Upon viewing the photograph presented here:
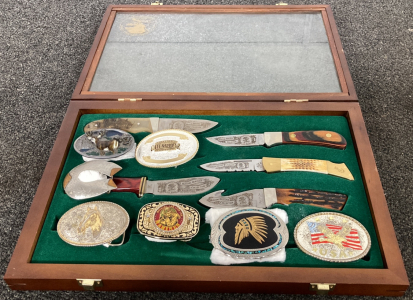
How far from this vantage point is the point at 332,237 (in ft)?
4.18

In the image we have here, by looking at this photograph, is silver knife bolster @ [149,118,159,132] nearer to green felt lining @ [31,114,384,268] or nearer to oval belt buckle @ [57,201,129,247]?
green felt lining @ [31,114,384,268]

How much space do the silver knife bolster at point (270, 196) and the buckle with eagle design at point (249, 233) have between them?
5 centimetres

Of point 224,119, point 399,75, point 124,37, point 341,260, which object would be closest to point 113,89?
point 124,37

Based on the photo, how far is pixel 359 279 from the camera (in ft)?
3.81

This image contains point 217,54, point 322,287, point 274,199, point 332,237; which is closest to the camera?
point 322,287

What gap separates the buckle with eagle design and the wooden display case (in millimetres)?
70

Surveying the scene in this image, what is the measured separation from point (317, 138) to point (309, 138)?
0.03 m

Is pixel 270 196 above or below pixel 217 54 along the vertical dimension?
below

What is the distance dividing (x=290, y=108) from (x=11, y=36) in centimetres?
203

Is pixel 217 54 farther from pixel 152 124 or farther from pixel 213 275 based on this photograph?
pixel 213 275

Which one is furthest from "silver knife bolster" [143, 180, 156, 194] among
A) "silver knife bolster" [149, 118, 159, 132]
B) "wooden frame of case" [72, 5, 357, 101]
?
"wooden frame of case" [72, 5, 357, 101]

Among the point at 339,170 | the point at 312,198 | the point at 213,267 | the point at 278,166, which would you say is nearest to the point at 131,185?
the point at 213,267

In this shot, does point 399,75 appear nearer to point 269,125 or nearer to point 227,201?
point 269,125

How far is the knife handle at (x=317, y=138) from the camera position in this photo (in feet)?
5.03
